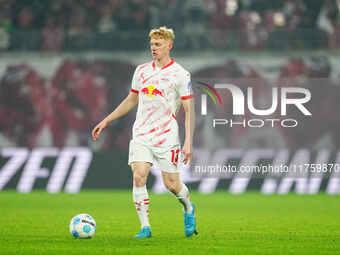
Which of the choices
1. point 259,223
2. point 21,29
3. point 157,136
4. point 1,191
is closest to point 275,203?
point 259,223

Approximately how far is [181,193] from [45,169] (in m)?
12.5

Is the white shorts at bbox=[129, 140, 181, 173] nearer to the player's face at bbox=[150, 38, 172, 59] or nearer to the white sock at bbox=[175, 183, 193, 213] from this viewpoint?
the white sock at bbox=[175, 183, 193, 213]

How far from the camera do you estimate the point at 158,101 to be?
8859 millimetres

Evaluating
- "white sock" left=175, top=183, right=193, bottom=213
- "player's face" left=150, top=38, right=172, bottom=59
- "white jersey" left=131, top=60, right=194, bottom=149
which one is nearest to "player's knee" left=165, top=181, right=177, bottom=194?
"white sock" left=175, top=183, right=193, bottom=213

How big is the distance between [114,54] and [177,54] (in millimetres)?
2092

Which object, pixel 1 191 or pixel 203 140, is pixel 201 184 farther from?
pixel 1 191

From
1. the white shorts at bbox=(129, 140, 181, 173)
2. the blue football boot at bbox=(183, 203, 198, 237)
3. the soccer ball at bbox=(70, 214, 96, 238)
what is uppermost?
the white shorts at bbox=(129, 140, 181, 173)

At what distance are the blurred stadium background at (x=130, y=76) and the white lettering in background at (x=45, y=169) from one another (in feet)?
0.08

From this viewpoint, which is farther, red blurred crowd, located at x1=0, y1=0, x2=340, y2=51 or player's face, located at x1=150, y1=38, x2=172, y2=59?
red blurred crowd, located at x1=0, y1=0, x2=340, y2=51

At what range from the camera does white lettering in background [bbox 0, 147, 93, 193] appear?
68.9 feet

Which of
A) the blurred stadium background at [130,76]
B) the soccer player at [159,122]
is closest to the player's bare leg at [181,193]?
the soccer player at [159,122]

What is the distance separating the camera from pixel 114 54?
2539 cm

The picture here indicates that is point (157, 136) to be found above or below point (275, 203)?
above

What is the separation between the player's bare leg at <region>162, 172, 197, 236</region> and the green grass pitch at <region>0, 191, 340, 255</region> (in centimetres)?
13
